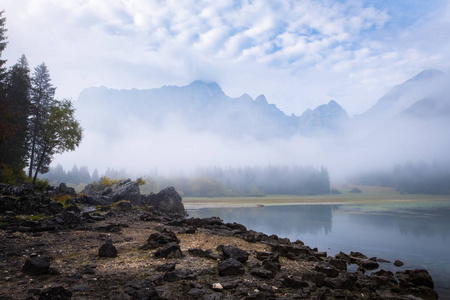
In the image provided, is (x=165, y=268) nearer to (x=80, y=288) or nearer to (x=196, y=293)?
(x=196, y=293)

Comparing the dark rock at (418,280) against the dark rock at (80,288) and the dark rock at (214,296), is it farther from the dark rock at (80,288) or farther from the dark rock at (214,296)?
the dark rock at (80,288)

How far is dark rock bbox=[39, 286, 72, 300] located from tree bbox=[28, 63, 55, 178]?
46533mm

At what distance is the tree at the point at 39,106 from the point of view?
46.3 meters

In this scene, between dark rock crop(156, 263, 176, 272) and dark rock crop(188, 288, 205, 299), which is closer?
dark rock crop(188, 288, 205, 299)

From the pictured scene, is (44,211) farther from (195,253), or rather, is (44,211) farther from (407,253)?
(407,253)

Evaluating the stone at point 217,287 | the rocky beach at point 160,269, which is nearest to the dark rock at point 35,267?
the rocky beach at point 160,269

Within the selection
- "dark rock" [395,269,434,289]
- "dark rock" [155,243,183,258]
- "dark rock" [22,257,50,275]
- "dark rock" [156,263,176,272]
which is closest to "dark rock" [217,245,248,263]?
"dark rock" [155,243,183,258]

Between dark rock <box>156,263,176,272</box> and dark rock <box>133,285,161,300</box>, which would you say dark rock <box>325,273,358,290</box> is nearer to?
dark rock <box>156,263,176,272</box>

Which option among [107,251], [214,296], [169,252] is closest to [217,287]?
[214,296]

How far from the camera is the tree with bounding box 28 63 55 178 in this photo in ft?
152

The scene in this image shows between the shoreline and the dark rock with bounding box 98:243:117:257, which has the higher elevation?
the dark rock with bounding box 98:243:117:257

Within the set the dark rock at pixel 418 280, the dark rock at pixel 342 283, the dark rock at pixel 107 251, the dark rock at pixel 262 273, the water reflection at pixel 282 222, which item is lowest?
the water reflection at pixel 282 222

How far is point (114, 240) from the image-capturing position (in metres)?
15.3

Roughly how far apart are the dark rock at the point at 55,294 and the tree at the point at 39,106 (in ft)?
153
